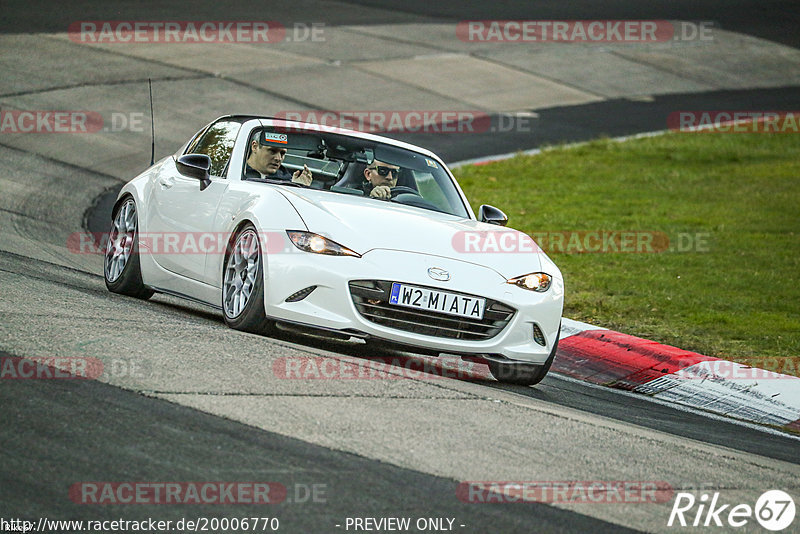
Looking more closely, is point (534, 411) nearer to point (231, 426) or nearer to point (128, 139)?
point (231, 426)

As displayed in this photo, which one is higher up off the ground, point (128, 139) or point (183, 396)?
point (183, 396)

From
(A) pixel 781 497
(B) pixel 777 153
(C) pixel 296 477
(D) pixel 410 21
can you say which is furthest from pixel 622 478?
(D) pixel 410 21

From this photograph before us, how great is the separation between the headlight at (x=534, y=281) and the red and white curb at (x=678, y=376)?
63.3 inches

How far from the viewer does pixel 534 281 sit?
793 cm

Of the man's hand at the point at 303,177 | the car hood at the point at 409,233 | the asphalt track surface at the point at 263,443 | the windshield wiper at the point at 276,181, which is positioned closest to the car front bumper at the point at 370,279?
the car hood at the point at 409,233

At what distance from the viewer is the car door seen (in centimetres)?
855

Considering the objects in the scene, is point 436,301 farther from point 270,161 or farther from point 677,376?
point 677,376

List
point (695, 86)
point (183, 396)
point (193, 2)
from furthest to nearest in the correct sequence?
point (193, 2), point (695, 86), point (183, 396)

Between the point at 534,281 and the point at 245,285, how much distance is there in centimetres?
181

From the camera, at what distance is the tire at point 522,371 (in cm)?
808

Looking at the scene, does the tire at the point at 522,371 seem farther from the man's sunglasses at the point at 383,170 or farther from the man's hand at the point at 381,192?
the man's sunglasses at the point at 383,170

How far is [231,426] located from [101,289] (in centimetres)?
458

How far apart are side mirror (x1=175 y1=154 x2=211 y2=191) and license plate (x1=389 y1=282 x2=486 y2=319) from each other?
206cm

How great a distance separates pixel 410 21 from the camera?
32.1 metres
